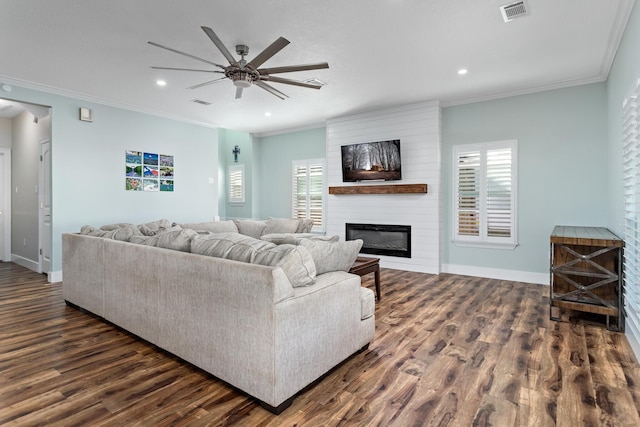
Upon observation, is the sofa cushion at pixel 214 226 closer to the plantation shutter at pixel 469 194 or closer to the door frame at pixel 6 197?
the plantation shutter at pixel 469 194

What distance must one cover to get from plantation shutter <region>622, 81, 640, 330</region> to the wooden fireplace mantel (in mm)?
2829

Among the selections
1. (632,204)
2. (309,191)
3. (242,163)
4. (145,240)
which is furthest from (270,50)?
(242,163)

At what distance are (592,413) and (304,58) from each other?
12.7ft

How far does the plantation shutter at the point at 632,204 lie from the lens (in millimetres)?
2582

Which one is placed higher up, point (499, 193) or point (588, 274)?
point (499, 193)

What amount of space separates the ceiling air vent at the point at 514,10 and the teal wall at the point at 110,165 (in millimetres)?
5619

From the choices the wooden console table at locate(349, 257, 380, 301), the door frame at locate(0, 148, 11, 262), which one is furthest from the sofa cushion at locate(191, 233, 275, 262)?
the door frame at locate(0, 148, 11, 262)

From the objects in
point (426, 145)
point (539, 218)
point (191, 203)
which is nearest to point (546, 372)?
point (539, 218)

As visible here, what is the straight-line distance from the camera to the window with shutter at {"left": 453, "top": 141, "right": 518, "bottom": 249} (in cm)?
516

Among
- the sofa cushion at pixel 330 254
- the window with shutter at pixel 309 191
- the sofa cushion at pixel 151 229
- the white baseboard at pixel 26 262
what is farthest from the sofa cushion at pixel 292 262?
the white baseboard at pixel 26 262

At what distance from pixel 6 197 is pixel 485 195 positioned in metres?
8.76

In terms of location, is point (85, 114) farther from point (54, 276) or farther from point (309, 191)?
point (309, 191)

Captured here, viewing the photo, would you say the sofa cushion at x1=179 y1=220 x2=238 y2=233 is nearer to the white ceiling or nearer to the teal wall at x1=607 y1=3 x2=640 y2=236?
the white ceiling

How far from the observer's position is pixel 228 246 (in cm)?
230
